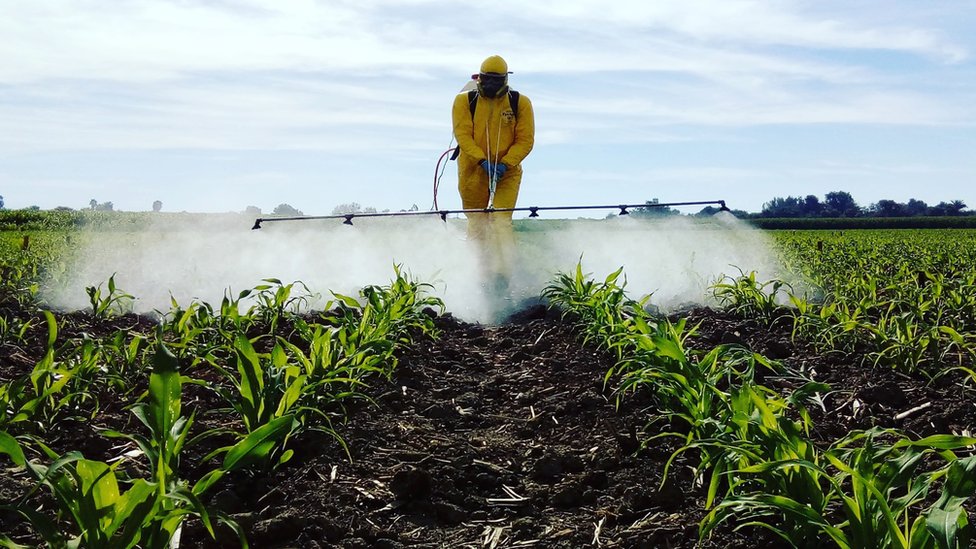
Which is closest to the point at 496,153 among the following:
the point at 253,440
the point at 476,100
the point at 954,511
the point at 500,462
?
the point at 476,100

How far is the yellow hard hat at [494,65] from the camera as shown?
33.7ft

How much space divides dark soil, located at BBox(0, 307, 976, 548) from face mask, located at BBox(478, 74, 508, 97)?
5.25 m

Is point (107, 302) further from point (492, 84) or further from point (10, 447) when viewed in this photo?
point (492, 84)

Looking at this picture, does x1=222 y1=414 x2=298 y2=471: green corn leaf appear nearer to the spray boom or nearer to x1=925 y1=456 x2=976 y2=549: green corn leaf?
x1=925 y1=456 x2=976 y2=549: green corn leaf

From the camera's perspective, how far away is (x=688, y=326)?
21.9ft

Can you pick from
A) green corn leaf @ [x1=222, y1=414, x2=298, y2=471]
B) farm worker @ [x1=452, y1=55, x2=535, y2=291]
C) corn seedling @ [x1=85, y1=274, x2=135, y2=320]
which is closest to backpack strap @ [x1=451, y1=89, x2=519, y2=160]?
farm worker @ [x1=452, y1=55, x2=535, y2=291]

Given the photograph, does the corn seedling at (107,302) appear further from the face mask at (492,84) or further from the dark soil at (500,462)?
the face mask at (492,84)

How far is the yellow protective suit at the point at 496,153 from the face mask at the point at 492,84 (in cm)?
12

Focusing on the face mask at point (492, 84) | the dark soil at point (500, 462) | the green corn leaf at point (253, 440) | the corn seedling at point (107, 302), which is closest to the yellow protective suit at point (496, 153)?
the face mask at point (492, 84)

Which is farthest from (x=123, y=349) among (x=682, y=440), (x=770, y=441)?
(x=770, y=441)

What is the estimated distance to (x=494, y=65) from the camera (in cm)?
1028

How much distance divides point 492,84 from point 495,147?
72cm

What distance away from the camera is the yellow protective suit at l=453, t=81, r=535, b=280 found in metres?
10.3

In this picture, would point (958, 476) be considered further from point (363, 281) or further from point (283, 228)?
point (283, 228)
